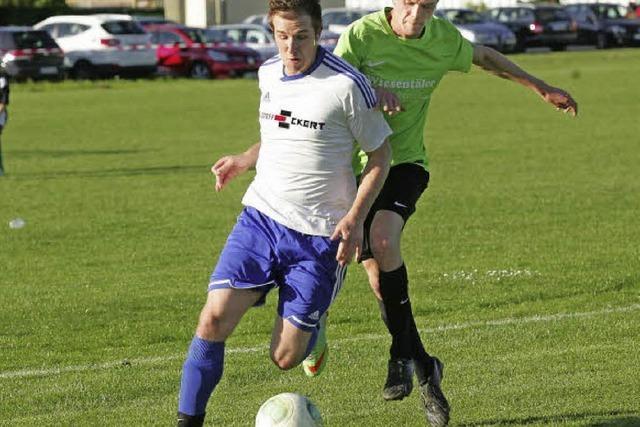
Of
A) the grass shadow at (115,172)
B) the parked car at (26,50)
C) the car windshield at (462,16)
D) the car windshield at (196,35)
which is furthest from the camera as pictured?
the car windshield at (462,16)

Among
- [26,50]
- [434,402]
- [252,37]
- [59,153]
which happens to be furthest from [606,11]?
[434,402]

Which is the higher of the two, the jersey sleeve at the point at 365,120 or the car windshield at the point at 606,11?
the jersey sleeve at the point at 365,120

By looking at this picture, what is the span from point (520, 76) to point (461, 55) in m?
0.31

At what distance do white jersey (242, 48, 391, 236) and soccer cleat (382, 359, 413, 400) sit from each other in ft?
3.29

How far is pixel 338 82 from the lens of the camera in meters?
5.78

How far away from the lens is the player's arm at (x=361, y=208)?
227 inches

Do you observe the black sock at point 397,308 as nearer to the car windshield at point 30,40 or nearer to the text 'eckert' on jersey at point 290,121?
the text 'eckert' on jersey at point 290,121

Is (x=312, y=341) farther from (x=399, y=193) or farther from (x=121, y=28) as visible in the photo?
(x=121, y=28)

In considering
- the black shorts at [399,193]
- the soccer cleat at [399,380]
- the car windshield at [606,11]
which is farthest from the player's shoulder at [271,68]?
the car windshield at [606,11]

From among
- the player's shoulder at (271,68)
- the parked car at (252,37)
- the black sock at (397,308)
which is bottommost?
the parked car at (252,37)

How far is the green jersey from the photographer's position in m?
6.68

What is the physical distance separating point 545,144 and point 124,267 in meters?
11.3

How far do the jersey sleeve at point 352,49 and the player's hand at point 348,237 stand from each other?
112 centimetres

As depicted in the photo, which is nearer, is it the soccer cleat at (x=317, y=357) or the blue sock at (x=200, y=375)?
the blue sock at (x=200, y=375)
